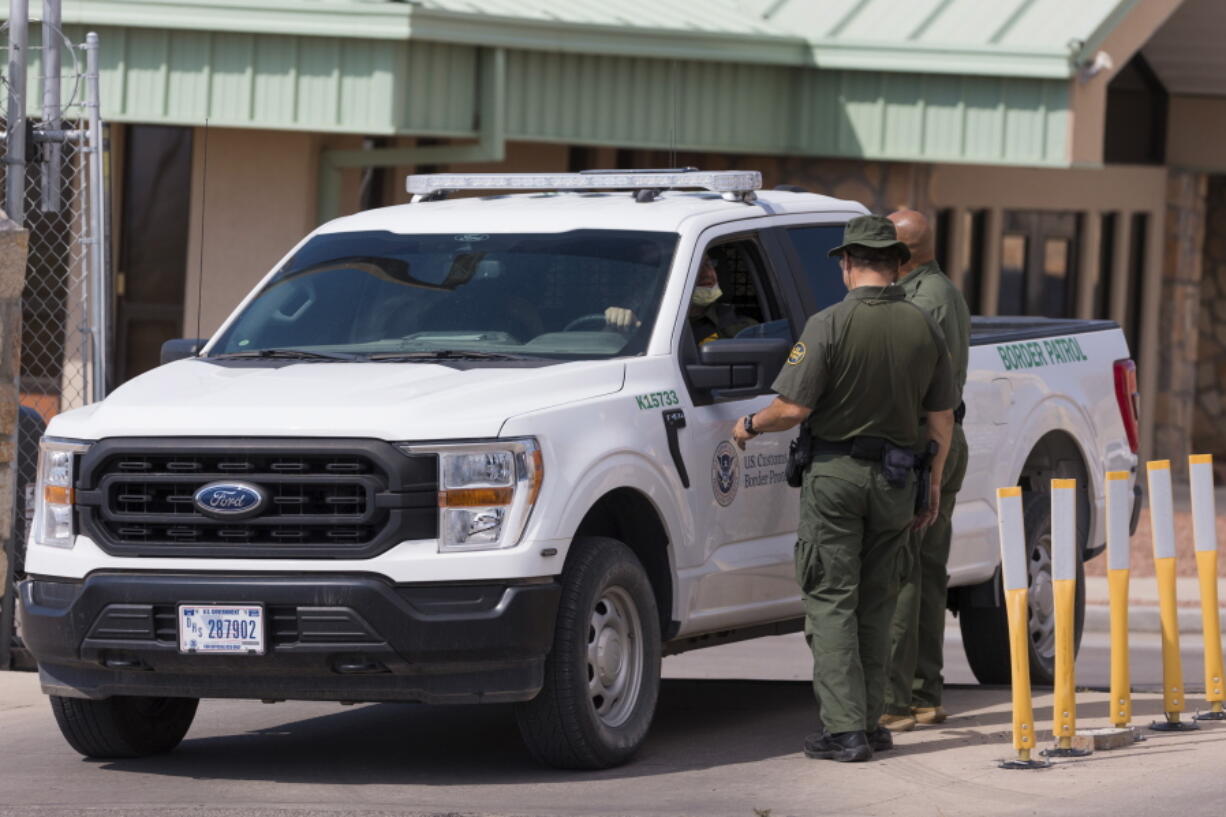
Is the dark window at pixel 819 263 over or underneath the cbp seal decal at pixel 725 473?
over

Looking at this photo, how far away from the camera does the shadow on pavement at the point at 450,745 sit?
7988mm

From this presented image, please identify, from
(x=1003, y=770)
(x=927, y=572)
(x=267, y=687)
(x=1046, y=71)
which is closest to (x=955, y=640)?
(x=1046, y=71)

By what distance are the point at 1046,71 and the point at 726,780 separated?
9729 millimetres

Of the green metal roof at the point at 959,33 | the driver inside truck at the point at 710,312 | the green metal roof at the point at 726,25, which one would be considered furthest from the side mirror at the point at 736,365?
the green metal roof at the point at 959,33

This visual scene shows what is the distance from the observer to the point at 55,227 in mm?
16562

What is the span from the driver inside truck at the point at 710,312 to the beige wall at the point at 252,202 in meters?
7.91

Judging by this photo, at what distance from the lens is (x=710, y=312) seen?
876 cm

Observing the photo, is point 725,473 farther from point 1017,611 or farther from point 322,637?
point 322,637

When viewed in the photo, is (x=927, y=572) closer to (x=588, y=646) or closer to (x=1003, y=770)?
(x=1003, y=770)

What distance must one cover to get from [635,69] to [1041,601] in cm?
694

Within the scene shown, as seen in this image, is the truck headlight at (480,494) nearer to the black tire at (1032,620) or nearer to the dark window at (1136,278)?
the black tire at (1032,620)

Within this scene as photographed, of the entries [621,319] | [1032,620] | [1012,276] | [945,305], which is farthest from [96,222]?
[1012,276]

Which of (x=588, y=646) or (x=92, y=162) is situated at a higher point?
(x=92, y=162)

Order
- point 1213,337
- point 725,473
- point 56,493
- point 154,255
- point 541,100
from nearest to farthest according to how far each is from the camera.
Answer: point 56,493 < point 725,473 < point 541,100 < point 154,255 < point 1213,337
